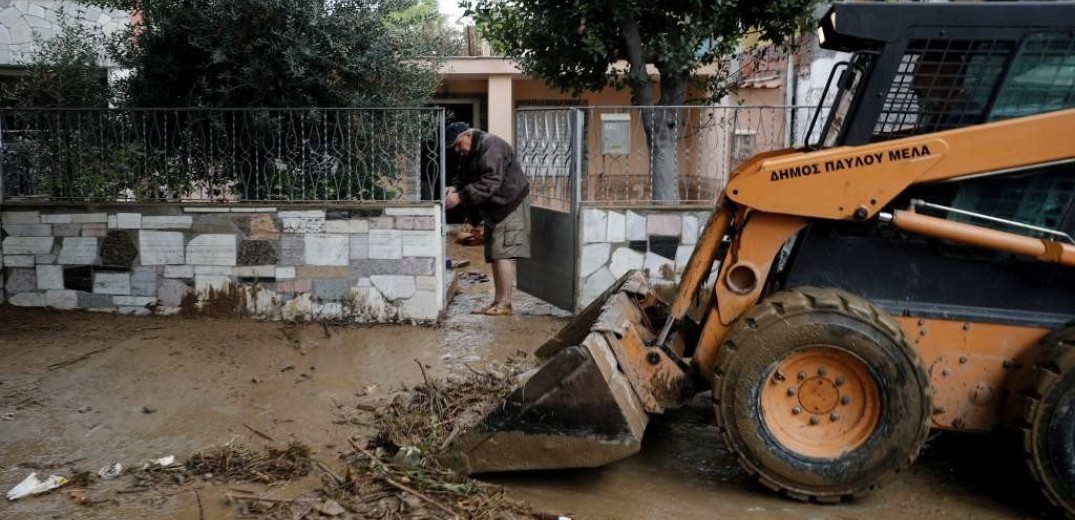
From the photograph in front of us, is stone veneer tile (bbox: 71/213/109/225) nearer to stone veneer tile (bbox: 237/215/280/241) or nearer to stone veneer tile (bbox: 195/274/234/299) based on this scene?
stone veneer tile (bbox: 195/274/234/299)

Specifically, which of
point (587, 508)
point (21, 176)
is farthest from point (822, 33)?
point (21, 176)

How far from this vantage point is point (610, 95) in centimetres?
1507

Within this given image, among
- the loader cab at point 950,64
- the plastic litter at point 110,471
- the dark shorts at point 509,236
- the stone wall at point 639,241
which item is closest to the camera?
the loader cab at point 950,64

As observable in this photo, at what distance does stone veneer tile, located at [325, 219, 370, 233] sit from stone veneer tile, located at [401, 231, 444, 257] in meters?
0.31

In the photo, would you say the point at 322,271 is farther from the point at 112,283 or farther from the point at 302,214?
the point at 112,283

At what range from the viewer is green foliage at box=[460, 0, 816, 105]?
24.8ft

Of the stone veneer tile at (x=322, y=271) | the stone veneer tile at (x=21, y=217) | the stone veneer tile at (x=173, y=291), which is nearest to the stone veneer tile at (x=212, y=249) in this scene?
the stone veneer tile at (x=173, y=291)

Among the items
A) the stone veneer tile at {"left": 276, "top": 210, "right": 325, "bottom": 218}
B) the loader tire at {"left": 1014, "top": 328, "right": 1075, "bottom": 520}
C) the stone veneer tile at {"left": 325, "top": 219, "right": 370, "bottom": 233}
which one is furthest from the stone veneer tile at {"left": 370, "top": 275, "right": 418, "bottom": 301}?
the loader tire at {"left": 1014, "top": 328, "right": 1075, "bottom": 520}

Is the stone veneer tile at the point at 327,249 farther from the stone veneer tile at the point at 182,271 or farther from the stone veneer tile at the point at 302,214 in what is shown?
the stone veneer tile at the point at 182,271

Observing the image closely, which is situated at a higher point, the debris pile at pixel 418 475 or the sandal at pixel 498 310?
the sandal at pixel 498 310

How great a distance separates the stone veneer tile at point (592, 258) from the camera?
7.35 meters

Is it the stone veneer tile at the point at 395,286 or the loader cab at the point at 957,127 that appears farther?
the stone veneer tile at the point at 395,286

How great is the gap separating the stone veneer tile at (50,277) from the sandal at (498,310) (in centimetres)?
344

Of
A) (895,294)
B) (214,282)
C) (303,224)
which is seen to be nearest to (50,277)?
(214,282)
